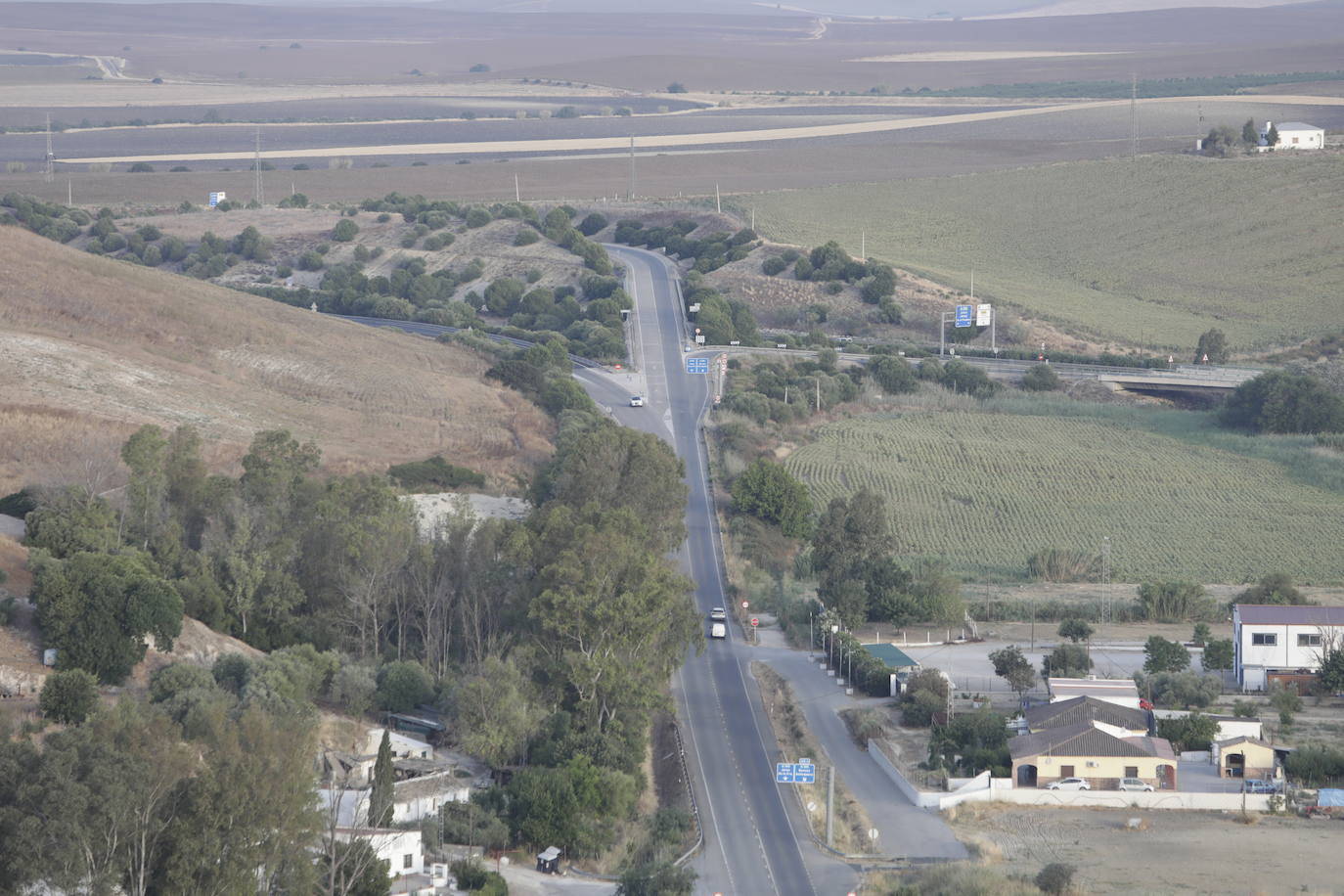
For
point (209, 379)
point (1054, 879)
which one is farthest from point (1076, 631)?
point (209, 379)

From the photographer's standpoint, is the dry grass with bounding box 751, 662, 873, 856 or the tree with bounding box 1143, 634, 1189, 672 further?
the tree with bounding box 1143, 634, 1189, 672

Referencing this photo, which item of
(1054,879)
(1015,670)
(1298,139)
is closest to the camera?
(1054,879)

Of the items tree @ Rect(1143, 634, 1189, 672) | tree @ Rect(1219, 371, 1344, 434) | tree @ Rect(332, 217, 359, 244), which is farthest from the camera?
tree @ Rect(332, 217, 359, 244)

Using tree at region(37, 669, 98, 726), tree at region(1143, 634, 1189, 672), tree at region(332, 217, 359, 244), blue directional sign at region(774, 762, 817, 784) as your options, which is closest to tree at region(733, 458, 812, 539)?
tree at region(1143, 634, 1189, 672)

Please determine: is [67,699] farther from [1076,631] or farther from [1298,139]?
[1298,139]

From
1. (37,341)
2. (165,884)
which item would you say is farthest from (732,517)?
(165,884)

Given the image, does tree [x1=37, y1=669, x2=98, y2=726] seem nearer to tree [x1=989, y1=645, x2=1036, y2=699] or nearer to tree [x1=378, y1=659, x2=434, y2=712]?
tree [x1=378, y1=659, x2=434, y2=712]

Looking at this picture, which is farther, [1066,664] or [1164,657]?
[1066,664]
